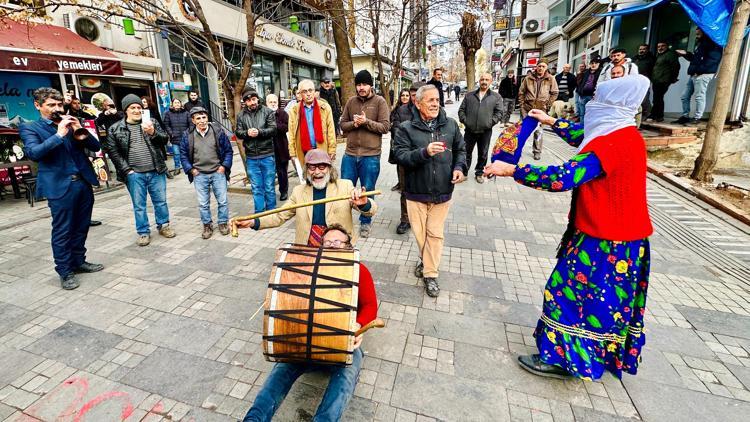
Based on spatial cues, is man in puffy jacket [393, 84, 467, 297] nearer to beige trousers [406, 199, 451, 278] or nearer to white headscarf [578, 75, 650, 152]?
beige trousers [406, 199, 451, 278]

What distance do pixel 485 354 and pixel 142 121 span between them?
5.28 m

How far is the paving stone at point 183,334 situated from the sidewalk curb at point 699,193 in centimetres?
711

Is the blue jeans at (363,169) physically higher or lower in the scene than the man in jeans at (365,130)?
lower

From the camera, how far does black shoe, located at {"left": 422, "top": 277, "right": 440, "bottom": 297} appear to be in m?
3.77

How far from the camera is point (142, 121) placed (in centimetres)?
520

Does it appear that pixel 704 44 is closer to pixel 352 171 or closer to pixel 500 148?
pixel 352 171

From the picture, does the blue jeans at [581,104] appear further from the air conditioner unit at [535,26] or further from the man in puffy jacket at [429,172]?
the air conditioner unit at [535,26]

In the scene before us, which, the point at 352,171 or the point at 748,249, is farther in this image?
the point at 352,171

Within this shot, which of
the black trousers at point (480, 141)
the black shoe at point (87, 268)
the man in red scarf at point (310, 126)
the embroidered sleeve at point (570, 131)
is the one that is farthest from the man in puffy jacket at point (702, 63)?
the black shoe at point (87, 268)

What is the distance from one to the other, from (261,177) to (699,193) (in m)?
7.47

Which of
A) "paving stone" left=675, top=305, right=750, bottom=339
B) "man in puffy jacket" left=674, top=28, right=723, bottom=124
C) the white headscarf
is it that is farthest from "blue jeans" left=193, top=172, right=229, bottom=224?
"man in puffy jacket" left=674, top=28, right=723, bottom=124

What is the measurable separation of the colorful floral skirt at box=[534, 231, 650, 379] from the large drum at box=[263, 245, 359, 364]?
143 cm

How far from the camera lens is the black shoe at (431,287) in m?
3.77

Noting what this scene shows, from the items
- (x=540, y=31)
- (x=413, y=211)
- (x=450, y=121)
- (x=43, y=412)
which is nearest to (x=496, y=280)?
(x=413, y=211)
